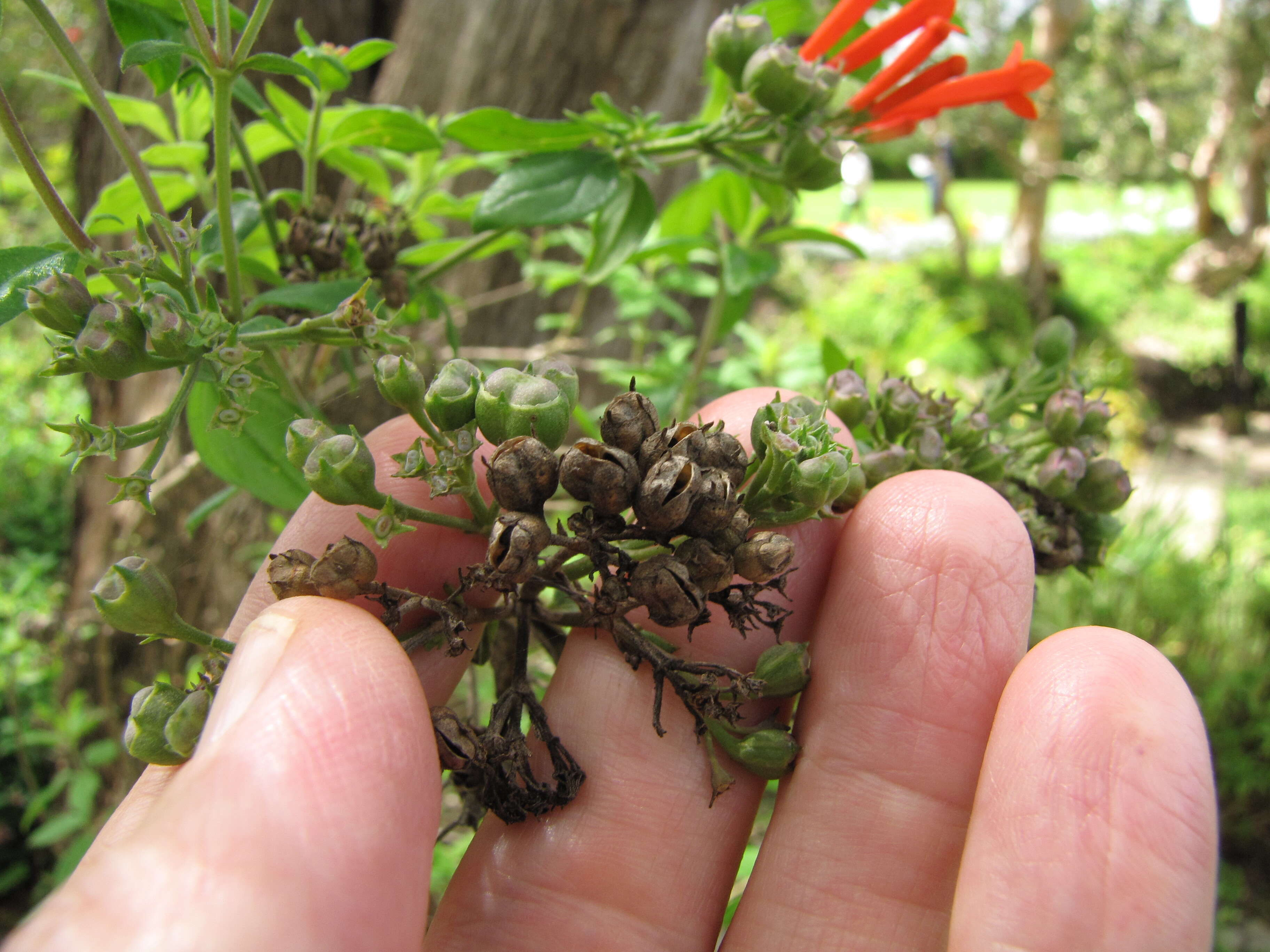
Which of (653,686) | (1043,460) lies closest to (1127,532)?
(1043,460)

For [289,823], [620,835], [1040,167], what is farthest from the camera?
[1040,167]

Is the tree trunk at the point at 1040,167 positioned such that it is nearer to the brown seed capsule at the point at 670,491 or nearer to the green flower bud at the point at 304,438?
the brown seed capsule at the point at 670,491

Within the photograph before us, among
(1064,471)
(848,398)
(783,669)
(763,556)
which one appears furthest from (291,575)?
(1064,471)

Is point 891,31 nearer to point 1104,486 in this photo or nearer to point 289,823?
point 1104,486

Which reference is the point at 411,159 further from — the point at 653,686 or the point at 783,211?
the point at 653,686

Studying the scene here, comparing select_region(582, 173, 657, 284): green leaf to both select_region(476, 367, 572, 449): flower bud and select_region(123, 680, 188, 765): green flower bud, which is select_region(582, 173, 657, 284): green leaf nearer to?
select_region(476, 367, 572, 449): flower bud

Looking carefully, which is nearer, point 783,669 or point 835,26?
point 783,669
